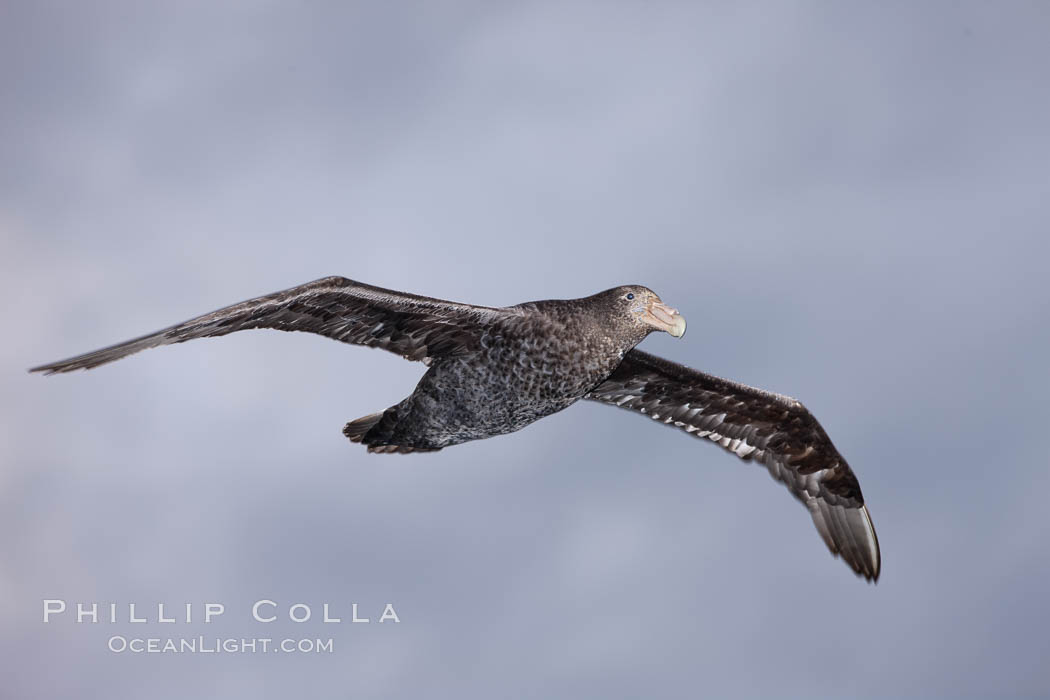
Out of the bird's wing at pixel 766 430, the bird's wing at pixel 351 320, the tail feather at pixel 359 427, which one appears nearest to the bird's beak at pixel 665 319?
the bird's wing at pixel 351 320

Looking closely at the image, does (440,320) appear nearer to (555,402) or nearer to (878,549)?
(555,402)

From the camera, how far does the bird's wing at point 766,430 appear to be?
13133 mm

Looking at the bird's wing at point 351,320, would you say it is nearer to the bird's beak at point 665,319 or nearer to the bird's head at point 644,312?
the bird's head at point 644,312

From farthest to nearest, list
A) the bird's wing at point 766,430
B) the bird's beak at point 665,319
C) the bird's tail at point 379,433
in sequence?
the bird's wing at point 766,430, the bird's tail at point 379,433, the bird's beak at point 665,319

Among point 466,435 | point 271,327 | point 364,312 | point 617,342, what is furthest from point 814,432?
point 271,327

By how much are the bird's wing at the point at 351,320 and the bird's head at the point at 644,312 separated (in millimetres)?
1177

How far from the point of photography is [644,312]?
1089 cm

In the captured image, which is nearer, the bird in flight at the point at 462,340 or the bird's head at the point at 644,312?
the bird in flight at the point at 462,340

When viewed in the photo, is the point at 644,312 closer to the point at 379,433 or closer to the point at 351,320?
the point at 351,320

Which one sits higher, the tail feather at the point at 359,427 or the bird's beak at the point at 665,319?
the tail feather at the point at 359,427

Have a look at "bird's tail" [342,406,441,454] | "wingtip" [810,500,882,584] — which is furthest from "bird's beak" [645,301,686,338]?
"wingtip" [810,500,882,584]

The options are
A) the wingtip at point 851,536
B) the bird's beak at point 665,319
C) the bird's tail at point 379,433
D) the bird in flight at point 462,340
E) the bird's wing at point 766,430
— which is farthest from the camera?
the bird's wing at point 766,430

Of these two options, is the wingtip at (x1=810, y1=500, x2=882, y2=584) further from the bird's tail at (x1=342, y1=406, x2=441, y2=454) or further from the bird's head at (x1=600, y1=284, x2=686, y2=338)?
the bird's tail at (x1=342, y1=406, x2=441, y2=454)

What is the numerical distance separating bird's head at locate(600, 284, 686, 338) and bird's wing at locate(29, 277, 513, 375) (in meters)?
1.18
